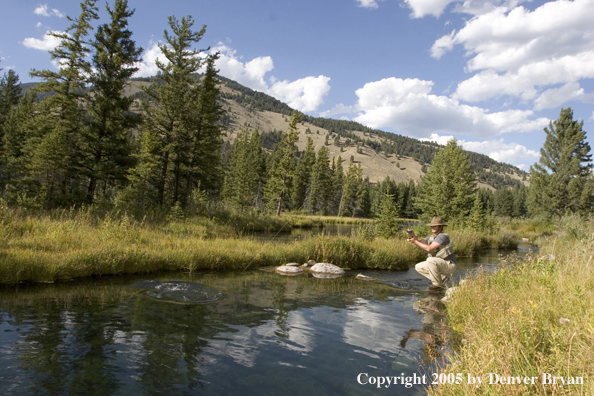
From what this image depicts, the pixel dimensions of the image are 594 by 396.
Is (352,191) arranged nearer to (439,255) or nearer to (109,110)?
(109,110)

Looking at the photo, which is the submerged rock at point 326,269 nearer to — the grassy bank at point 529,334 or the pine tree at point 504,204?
the grassy bank at point 529,334

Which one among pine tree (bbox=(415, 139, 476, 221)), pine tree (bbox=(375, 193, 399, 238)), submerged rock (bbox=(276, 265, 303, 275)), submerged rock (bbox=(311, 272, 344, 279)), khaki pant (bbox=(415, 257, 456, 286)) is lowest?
submerged rock (bbox=(311, 272, 344, 279))

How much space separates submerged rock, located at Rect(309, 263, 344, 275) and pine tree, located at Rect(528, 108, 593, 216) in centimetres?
4538

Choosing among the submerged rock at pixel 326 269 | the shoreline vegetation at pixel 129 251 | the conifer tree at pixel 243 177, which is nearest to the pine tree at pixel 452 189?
the shoreline vegetation at pixel 129 251

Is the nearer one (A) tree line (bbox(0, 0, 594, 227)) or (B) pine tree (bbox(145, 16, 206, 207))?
(A) tree line (bbox(0, 0, 594, 227))

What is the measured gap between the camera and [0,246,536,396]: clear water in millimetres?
4203

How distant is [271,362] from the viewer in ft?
→ 16.1

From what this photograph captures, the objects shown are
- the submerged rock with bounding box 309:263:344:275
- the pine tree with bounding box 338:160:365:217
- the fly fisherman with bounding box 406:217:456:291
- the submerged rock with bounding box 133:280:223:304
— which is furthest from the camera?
the pine tree with bounding box 338:160:365:217

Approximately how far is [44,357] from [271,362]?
9.59 ft

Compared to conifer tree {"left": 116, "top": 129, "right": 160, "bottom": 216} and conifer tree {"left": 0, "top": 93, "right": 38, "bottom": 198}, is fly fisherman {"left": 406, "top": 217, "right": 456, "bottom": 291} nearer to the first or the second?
conifer tree {"left": 116, "top": 129, "right": 160, "bottom": 216}

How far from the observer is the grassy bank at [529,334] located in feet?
10.3

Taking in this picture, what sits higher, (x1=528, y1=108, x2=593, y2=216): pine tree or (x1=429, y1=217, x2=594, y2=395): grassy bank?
(x1=528, y1=108, x2=593, y2=216): pine tree

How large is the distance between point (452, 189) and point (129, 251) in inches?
1265

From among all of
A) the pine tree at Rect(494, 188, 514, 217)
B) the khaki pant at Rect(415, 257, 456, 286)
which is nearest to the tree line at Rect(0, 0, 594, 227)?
the khaki pant at Rect(415, 257, 456, 286)
